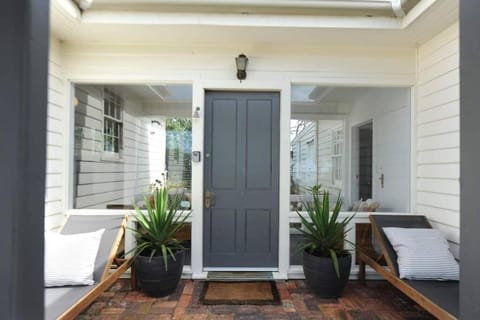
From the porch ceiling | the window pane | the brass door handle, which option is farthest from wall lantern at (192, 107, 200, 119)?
the brass door handle

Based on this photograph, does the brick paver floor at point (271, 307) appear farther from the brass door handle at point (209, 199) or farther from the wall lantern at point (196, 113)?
the wall lantern at point (196, 113)

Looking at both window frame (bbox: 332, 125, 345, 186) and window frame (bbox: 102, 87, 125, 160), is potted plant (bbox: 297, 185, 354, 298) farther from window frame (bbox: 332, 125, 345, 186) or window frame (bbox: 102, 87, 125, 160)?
window frame (bbox: 102, 87, 125, 160)

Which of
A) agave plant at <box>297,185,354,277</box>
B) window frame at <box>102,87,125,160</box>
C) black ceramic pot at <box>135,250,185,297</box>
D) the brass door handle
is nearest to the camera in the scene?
black ceramic pot at <box>135,250,185,297</box>

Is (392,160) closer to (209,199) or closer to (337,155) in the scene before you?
(337,155)

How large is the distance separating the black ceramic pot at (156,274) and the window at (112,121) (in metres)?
1.58

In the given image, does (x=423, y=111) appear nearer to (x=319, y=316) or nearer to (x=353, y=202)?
(x=353, y=202)

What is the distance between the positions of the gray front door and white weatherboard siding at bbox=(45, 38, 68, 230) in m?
1.66

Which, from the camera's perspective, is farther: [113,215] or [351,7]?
[113,215]

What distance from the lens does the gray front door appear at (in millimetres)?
3682

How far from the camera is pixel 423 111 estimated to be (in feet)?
11.7

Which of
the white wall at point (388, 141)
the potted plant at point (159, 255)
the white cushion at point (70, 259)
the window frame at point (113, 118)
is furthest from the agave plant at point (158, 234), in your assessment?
the white wall at point (388, 141)

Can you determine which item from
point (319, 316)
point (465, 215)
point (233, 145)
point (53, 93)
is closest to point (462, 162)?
point (465, 215)

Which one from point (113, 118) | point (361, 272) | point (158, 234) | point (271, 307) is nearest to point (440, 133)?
point (361, 272)

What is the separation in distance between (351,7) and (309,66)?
0.78m
